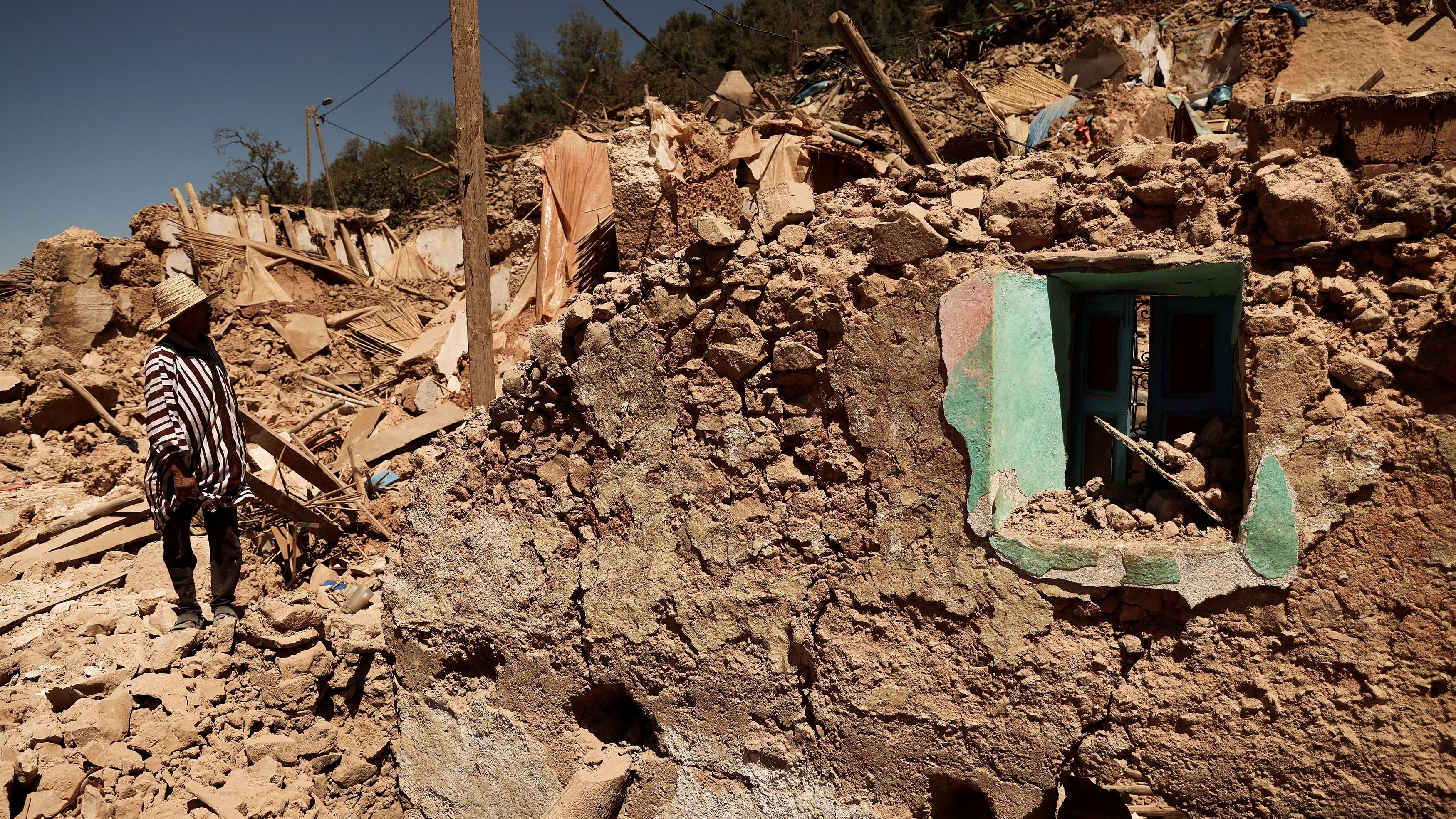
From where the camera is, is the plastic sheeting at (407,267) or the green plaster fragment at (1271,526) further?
the plastic sheeting at (407,267)

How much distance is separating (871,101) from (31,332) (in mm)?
9031

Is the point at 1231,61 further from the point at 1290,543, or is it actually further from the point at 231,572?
the point at 231,572

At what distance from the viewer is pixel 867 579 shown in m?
3.06

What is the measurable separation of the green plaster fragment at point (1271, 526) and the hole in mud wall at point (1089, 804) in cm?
96

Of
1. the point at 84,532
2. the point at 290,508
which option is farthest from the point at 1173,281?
the point at 84,532

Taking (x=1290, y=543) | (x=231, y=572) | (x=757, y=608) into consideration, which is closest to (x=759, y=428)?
(x=757, y=608)

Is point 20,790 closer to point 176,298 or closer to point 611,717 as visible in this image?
point 176,298

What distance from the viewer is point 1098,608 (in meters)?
2.71

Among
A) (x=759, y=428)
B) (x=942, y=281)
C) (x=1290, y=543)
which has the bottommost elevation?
(x=1290, y=543)

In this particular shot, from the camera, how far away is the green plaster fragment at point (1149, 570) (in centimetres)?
257

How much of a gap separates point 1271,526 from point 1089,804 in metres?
1.18

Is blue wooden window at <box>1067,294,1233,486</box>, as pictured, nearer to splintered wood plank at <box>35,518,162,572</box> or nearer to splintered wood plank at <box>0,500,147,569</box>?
splintered wood plank at <box>35,518,162,572</box>

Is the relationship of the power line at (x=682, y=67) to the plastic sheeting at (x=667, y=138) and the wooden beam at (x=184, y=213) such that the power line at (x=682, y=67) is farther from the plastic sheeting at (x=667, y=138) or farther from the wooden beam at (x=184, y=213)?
the wooden beam at (x=184, y=213)

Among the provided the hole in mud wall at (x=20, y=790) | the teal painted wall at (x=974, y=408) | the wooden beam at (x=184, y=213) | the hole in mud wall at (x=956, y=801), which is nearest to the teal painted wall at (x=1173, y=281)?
the teal painted wall at (x=974, y=408)
